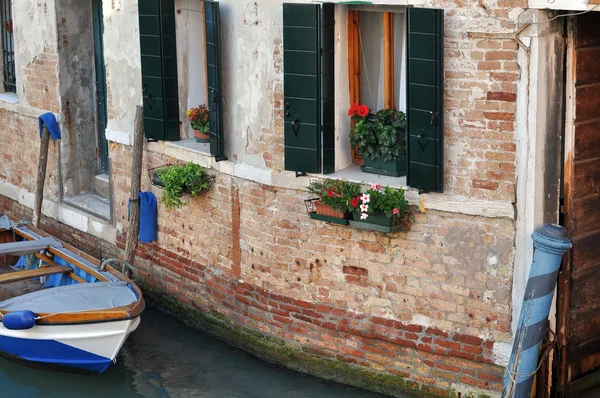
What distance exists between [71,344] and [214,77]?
2.32m

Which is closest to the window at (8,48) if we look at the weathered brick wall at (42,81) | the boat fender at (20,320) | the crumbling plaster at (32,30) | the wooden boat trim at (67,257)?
the crumbling plaster at (32,30)

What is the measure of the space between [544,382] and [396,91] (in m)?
2.27

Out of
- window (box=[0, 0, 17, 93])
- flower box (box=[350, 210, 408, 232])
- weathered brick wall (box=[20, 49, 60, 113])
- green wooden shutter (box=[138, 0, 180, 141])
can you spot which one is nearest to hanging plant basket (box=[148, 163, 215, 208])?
green wooden shutter (box=[138, 0, 180, 141])

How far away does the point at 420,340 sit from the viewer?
7668mm

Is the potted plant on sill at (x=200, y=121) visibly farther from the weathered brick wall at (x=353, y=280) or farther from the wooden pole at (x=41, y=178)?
the wooden pole at (x=41, y=178)

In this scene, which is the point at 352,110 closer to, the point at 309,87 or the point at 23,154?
the point at 309,87

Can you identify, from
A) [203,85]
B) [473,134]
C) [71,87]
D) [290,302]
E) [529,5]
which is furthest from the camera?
[71,87]

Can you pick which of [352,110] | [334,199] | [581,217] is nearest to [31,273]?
[334,199]

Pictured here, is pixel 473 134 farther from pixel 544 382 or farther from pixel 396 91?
pixel 544 382

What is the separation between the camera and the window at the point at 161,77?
872cm

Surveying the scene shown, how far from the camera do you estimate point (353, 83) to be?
26.0 ft

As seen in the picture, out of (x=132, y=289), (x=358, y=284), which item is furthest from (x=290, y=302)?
(x=132, y=289)

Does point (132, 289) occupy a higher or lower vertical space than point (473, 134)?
lower

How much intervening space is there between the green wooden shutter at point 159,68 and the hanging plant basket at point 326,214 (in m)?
1.87
